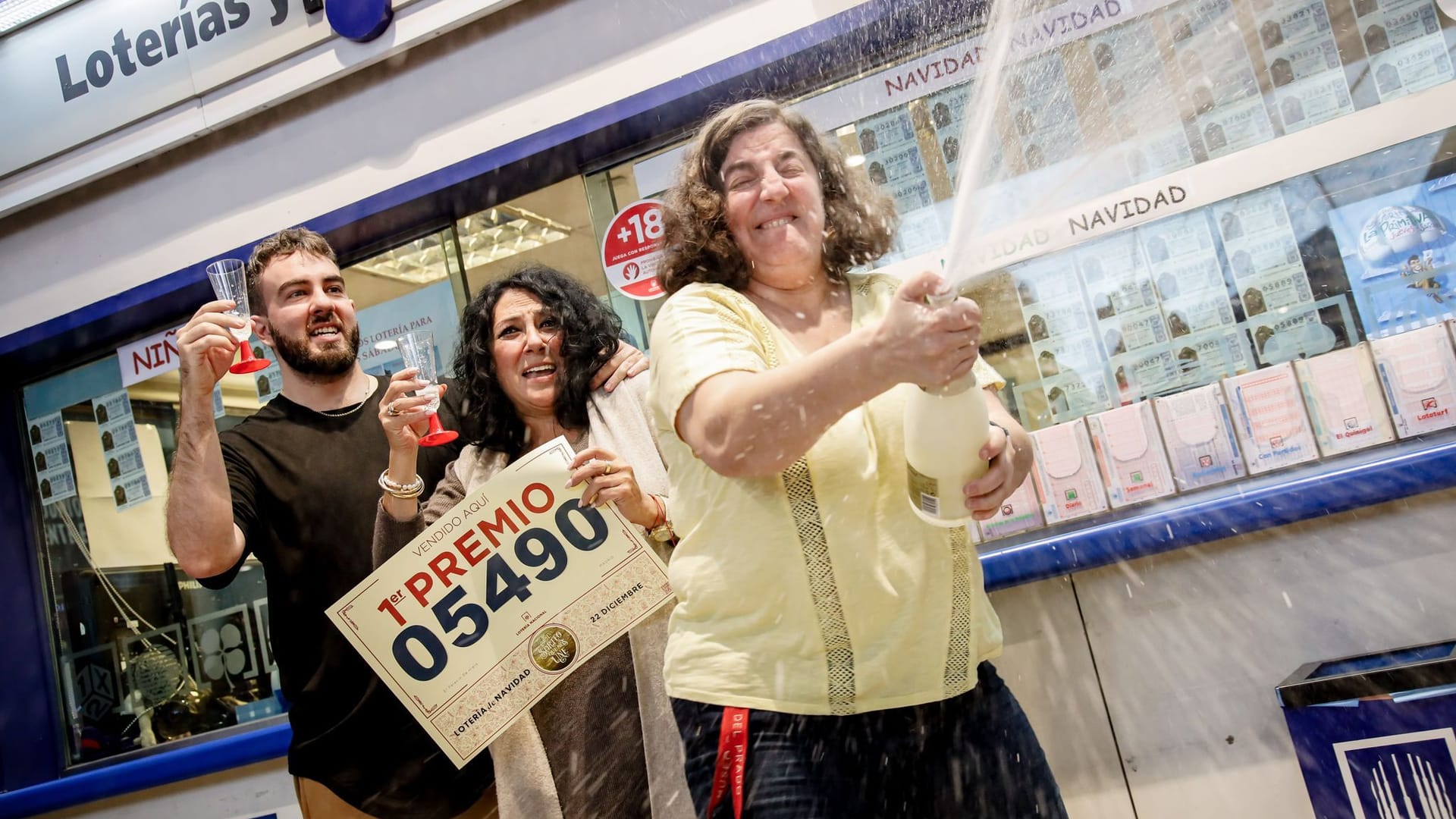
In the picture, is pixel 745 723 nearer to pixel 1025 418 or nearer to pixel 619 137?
pixel 1025 418

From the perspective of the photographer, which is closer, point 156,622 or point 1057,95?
point 1057,95

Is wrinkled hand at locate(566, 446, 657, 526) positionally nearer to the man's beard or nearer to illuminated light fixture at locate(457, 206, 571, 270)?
the man's beard

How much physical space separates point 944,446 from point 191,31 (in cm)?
470

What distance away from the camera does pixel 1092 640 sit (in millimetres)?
3080

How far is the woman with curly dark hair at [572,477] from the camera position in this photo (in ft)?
7.73

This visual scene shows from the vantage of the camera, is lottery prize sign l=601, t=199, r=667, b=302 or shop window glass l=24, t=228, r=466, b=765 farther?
shop window glass l=24, t=228, r=466, b=765

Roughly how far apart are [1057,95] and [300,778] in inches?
129

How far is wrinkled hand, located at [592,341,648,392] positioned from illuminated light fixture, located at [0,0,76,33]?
4276mm

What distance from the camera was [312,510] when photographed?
2777 millimetres

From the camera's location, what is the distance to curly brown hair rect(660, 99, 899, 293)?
180 centimetres

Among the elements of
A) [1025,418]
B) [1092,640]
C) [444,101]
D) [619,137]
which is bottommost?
[1092,640]

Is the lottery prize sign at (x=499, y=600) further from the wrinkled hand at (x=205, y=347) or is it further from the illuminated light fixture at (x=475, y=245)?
the illuminated light fixture at (x=475, y=245)

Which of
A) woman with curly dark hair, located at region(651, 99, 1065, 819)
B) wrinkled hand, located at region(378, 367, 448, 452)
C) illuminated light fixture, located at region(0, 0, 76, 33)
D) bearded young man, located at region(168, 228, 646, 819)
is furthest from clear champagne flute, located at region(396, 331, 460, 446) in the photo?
illuminated light fixture, located at region(0, 0, 76, 33)

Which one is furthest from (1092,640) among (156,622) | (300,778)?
(156,622)
